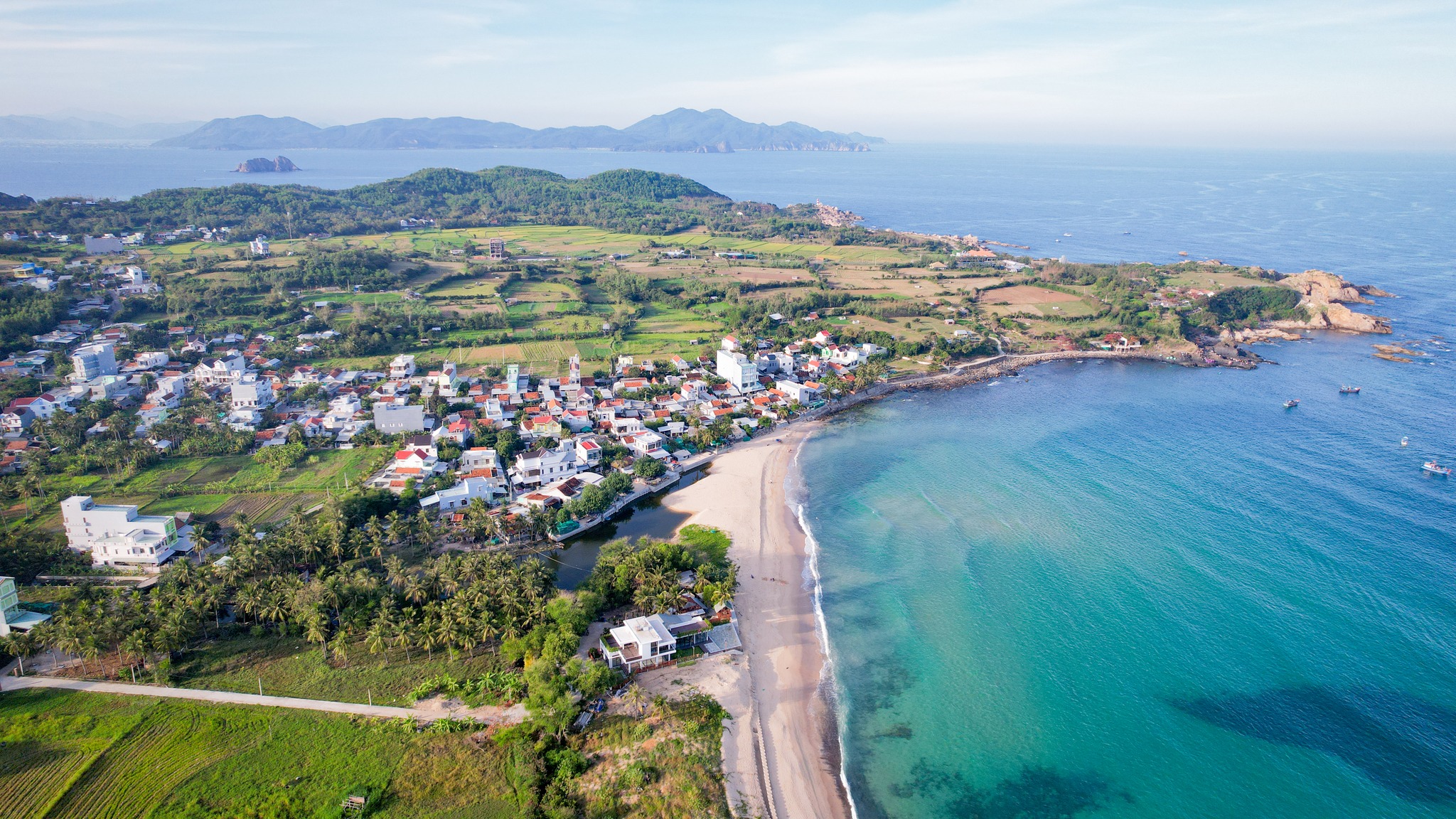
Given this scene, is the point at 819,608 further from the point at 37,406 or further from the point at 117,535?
the point at 37,406

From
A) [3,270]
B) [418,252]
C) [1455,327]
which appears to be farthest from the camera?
[418,252]

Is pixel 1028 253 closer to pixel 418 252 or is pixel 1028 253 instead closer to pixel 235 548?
pixel 418 252

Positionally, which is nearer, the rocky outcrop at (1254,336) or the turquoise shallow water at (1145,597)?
the turquoise shallow water at (1145,597)

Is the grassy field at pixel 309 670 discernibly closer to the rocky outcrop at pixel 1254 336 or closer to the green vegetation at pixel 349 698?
the green vegetation at pixel 349 698

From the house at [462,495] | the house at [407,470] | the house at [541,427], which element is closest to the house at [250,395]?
the house at [407,470]

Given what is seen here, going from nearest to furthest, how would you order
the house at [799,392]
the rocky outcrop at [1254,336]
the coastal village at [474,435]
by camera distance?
the coastal village at [474,435] < the house at [799,392] < the rocky outcrop at [1254,336]

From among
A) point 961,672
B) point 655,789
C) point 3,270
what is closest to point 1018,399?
point 961,672

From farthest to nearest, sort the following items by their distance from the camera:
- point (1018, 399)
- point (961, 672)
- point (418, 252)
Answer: point (418, 252) < point (1018, 399) < point (961, 672)

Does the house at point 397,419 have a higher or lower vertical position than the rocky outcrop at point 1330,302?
lower
